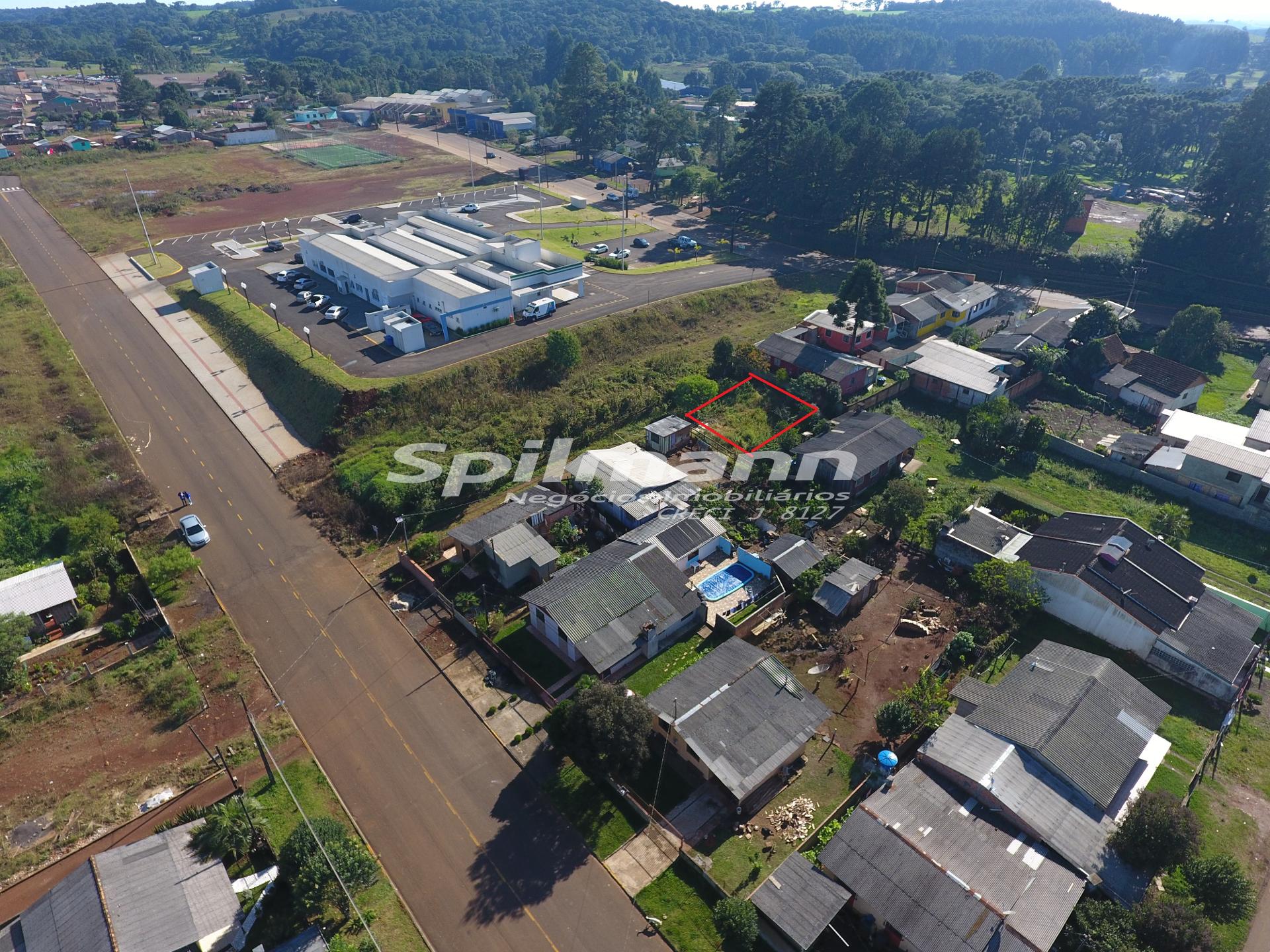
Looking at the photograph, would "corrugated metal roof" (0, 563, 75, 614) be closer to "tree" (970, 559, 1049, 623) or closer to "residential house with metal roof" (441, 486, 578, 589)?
"residential house with metal roof" (441, 486, 578, 589)

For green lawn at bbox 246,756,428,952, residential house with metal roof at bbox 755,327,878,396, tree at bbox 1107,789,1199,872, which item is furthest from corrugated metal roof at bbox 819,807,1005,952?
residential house with metal roof at bbox 755,327,878,396

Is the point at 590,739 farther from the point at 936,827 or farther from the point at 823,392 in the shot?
the point at 823,392

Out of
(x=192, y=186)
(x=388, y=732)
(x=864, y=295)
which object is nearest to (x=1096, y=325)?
(x=864, y=295)

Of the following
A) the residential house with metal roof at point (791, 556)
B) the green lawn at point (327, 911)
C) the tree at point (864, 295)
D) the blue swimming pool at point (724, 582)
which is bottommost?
the green lawn at point (327, 911)

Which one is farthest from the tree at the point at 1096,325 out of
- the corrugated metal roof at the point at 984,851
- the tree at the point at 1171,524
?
the corrugated metal roof at the point at 984,851

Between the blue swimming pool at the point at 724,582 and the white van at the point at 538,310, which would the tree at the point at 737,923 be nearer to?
the blue swimming pool at the point at 724,582

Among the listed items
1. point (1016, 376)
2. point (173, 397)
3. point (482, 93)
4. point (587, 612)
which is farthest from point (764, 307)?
point (482, 93)

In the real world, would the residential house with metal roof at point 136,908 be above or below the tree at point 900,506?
below
